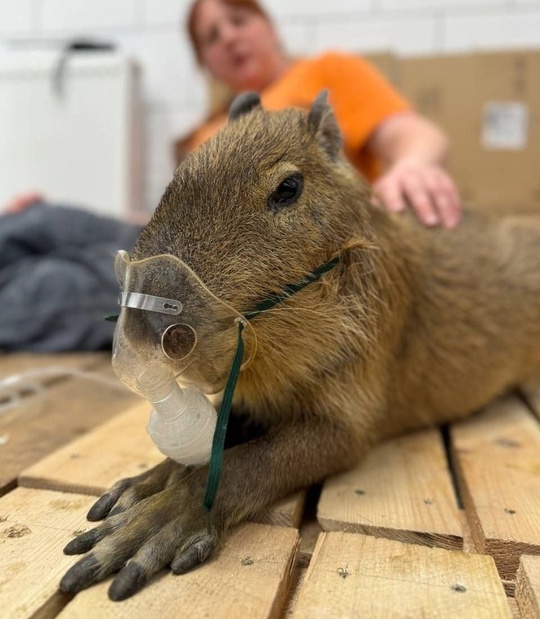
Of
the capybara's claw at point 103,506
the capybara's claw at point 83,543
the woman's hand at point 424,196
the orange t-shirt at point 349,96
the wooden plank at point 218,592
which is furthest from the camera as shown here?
the orange t-shirt at point 349,96

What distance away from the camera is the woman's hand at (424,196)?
1.61 m

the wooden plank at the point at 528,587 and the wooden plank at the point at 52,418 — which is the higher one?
the wooden plank at the point at 52,418

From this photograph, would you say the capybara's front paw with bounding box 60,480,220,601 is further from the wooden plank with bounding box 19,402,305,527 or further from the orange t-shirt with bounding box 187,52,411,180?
the orange t-shirt with bounding box 187,52,411,180

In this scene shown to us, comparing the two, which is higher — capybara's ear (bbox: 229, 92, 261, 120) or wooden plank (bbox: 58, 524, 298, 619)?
capybara's ear (bbox: 229, 92, 261, 120)

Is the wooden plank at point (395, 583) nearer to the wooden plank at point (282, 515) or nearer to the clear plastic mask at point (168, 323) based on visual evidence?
the wooden plank at point (282, 515)

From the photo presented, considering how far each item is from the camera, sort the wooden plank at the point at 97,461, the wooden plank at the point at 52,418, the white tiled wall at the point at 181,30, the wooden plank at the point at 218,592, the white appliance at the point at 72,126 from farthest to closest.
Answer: the white appliance at the point at 72,126, the white tiled wall at the point at 181,30, the wooden plank at the point at 52,418, the wooden plank at the point at 97,461, the wooden plank at the point at 218,592

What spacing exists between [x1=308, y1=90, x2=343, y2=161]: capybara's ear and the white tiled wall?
110 inches

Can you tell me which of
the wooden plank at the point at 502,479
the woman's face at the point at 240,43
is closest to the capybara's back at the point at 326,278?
the wooden plank at the point at 502,479

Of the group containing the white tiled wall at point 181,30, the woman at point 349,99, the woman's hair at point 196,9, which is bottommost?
the woman at point 349,99

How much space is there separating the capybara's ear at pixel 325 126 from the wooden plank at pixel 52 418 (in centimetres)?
89

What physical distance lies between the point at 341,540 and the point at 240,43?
101 inches

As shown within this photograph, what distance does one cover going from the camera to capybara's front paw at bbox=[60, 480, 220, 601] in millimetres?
762

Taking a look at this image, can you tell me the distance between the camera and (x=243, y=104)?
4.14 feet

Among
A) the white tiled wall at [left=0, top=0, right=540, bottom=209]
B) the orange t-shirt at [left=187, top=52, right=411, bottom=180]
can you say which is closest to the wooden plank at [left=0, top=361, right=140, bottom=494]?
the orange t-shirt at [left=187, top=52, right=411, bottom=180]
